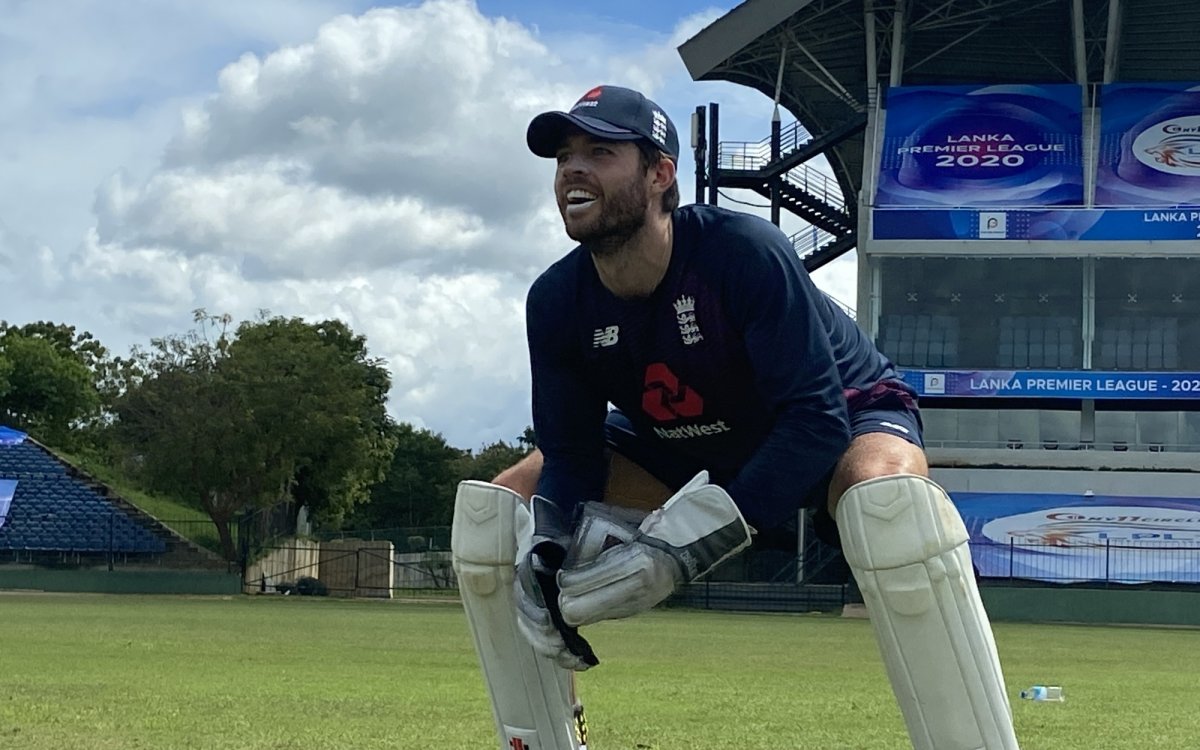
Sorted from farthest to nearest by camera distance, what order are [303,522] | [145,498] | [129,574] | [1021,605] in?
[145,498]
[303,522]
[129,574]
[1021,605]

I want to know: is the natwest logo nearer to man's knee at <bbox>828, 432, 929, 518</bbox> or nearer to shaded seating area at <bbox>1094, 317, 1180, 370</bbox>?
man's knee at <bbox>828, 432, 929, 518</bbox>

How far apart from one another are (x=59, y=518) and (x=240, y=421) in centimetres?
594

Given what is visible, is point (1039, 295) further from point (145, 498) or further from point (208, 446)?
point (145, 498)

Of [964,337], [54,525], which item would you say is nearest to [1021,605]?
[964,337]

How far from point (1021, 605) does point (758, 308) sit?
31.5m

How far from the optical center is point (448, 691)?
9297mm

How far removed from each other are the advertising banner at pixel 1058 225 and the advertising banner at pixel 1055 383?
3.68 metres

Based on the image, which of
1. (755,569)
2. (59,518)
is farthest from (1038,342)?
(59,518)

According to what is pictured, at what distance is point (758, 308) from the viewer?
3602mm

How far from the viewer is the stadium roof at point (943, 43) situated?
45.2 meters

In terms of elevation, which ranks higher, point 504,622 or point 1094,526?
point 504,622

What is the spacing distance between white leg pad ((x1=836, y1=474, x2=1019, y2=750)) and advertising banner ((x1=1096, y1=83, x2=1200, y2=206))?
40992 millimetres

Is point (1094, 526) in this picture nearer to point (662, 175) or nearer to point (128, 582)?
point (128, 582)

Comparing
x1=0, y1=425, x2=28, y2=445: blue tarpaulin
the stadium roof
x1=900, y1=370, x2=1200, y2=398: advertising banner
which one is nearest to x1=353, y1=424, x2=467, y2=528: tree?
x1=0, y1=425, x2=28, y2=445: blue tarpaulin
